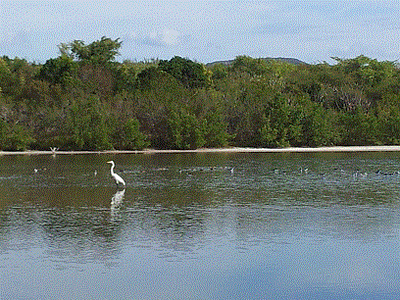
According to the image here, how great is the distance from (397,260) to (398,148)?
46986 millimetres

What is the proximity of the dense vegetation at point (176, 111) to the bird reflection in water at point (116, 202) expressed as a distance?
31.6 meters

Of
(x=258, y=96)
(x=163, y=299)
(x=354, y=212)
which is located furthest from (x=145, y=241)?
(x=258, y=96)

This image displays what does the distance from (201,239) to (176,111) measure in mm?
44704

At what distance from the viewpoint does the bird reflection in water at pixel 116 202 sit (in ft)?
70.3

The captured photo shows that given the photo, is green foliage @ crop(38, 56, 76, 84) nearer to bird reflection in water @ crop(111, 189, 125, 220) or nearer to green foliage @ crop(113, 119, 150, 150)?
green foliage @ crop(113, 119, 150, 150)

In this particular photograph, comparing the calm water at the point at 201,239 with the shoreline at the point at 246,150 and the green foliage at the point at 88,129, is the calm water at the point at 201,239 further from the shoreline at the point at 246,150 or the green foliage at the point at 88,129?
the green foliage at the point at 88,129

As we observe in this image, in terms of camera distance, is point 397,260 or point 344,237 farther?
point 344,237

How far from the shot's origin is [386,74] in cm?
8062

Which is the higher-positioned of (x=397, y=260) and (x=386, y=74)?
(x=386, y=74)

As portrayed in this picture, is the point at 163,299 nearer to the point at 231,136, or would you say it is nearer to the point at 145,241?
the point at 145,241

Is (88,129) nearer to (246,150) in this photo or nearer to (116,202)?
(246,150)

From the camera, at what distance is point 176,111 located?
202 ft

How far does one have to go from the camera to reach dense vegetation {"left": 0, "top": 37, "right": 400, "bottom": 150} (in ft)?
195

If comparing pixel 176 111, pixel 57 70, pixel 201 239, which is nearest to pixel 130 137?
pixel 176 111
